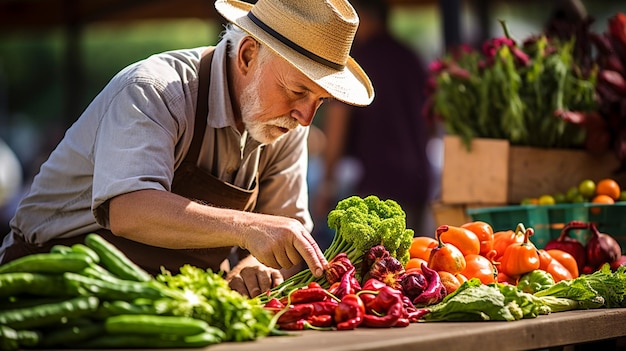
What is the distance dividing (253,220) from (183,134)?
70cm

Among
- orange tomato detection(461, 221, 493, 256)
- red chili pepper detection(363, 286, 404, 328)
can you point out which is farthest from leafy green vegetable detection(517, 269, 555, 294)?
red chili pepper detection(363, 286, 404, 328)

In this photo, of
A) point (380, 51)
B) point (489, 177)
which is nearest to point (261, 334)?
point (489, 177)

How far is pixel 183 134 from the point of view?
11.5 feet

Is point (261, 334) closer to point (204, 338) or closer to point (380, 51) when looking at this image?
point (204, 338)

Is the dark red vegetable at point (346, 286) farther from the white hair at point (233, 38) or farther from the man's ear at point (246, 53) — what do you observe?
the white hair at point (233, 38)

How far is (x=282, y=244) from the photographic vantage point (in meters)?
2.84

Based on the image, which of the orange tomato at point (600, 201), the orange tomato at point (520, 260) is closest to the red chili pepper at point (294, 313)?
the orange tomato at point (520, 260)

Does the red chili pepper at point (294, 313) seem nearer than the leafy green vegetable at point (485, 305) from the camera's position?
Yes

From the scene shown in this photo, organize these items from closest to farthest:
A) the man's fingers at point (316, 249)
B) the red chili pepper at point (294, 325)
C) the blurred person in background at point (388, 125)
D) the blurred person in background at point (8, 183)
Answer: the red chili pepper at point (294, 325) → the man's fingers at point (316, 249) → the blurred person in background at point (388, 125) → the blurred person in background at point (8, 183)

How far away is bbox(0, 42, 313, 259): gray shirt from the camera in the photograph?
10.3 ft

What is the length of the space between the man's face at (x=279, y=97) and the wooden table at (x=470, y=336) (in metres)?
1.01

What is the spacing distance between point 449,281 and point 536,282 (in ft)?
1.24

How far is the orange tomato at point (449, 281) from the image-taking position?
3.08 meters

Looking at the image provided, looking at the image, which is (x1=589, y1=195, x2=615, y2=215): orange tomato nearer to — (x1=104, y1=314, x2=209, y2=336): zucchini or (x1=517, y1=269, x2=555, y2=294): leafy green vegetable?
(x1=517, y1=269, x2=555, y2=294): leafy green vegetable
